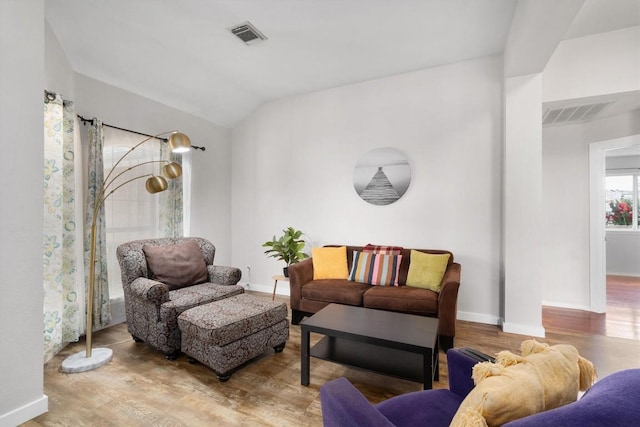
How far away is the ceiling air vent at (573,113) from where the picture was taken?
319 centimetres

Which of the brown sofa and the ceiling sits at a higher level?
the ceiling

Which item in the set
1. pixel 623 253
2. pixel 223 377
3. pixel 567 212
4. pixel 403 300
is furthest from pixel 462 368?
pixel 623 253

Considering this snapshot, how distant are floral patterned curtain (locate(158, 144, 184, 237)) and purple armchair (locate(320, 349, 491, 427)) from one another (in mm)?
3351

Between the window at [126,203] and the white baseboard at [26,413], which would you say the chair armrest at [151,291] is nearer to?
the white baseboard at [26,413]

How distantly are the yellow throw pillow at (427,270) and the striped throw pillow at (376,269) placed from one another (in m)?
0.17

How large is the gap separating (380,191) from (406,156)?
1.75 feet

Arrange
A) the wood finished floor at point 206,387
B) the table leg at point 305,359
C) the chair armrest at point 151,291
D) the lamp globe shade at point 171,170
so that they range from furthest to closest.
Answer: the lamp globe shade at point 171,170
the chair armrest at point 151,291
the table leg at point 305,359
the wood finished floor at point 206,387

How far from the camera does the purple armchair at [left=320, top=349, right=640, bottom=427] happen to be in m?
0.59

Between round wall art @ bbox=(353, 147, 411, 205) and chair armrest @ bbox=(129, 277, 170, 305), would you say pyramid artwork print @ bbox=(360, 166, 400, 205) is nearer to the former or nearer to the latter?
round wall art @ bbox=(353, 147, 411, 205)

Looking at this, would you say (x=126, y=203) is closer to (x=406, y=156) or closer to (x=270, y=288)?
(x=270, y=288)

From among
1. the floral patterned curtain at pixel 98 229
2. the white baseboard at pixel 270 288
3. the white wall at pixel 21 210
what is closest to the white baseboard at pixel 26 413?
the white wall at pixel 21 210

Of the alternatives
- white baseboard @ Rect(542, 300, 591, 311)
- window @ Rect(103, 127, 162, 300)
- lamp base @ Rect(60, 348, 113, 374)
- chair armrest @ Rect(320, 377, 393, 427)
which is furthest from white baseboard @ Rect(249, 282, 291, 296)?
white baseboard @ Rect(542, 300, 591, 311)

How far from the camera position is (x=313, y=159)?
13.9 feet

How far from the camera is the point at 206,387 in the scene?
208 centimetres
